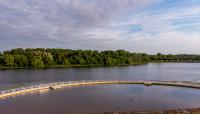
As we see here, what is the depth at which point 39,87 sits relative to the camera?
143ft

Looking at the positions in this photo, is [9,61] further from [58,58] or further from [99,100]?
[99,100]

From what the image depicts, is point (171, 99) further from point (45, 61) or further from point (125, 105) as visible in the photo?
point (45, 61)

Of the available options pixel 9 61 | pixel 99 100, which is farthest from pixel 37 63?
pixel 99 100

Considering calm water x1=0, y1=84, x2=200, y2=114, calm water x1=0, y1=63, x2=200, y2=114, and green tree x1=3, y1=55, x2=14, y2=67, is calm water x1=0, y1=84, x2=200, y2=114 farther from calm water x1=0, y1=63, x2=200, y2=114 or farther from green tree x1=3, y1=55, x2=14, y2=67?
green tree x1=3, y1=55, x2=14, y2=67

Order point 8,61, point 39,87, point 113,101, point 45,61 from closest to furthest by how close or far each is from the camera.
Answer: point 113,101 < point 39,87 < point 8,61 < point 45,61

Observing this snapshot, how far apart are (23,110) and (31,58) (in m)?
72.2

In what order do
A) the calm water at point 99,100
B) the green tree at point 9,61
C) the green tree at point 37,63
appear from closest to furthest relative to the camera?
the calm water at point 99,100
the green tree at point 9,61
the green tree at point 37,63

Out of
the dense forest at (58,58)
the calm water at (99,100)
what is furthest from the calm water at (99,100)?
the dense forest at (58,58)

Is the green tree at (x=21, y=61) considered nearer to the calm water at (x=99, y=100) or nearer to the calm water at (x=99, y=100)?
the calm water at (x=99, y=100)

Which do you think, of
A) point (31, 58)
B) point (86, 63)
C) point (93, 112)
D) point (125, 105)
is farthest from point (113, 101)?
point (86, 63)

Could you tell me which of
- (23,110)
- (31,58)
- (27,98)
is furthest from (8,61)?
(23,110)

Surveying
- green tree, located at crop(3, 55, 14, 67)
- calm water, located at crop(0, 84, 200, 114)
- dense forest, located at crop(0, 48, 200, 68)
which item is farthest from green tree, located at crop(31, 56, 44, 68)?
calm water, located at crop(0, 84, 200, 114)

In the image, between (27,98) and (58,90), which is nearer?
(27,98)

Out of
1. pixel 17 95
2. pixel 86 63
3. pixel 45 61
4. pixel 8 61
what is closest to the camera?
pixel 17 95
